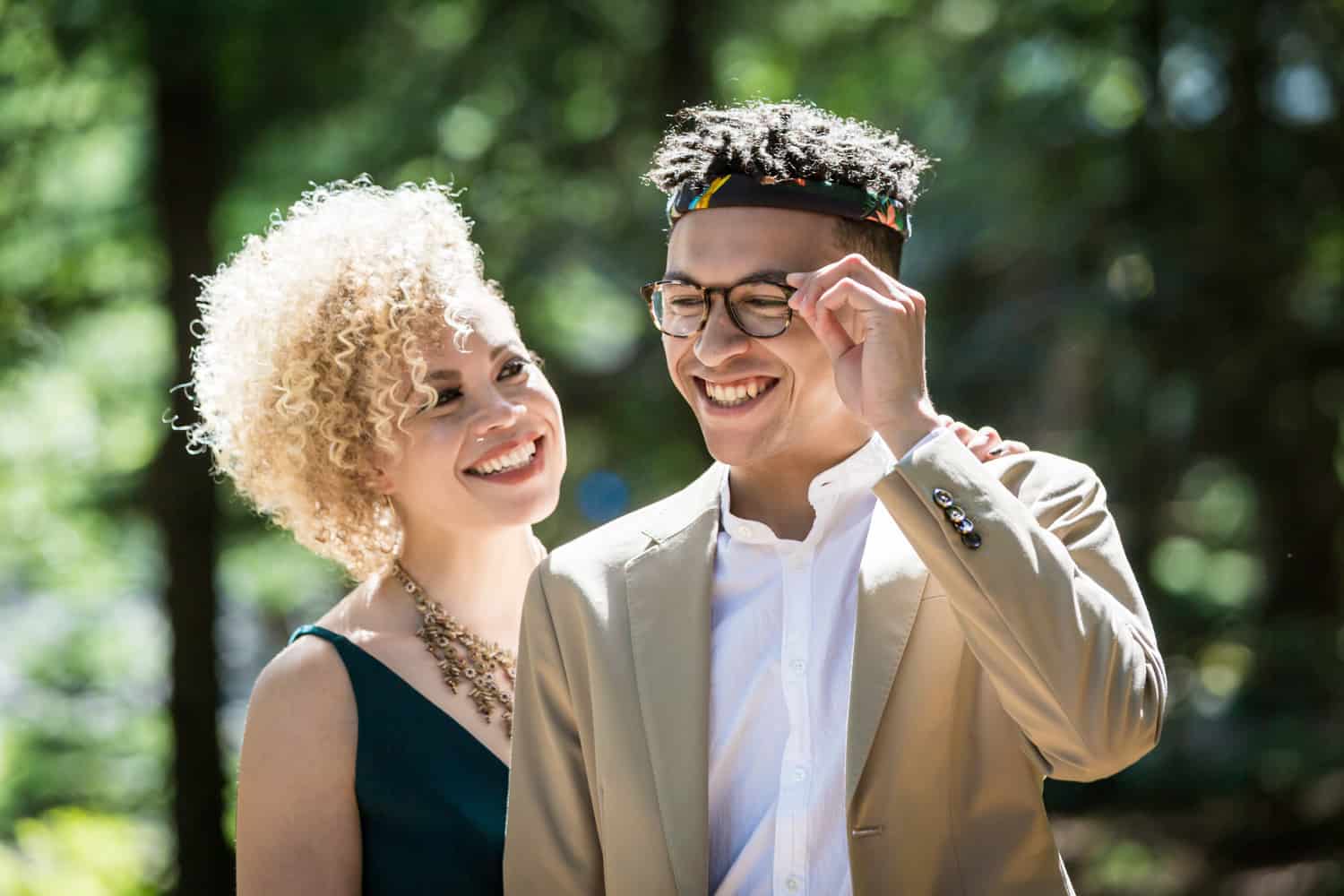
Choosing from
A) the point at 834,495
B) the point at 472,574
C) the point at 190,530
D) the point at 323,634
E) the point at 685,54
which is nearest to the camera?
the point at 834,495

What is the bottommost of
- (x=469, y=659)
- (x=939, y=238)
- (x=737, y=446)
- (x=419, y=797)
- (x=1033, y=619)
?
(x=419, y=797)

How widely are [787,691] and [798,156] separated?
0.92 metres

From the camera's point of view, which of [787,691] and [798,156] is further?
[798,156]

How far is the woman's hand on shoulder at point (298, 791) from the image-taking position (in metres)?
2.93

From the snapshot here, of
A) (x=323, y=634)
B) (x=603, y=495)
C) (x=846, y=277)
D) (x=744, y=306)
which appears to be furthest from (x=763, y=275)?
(x=603, y=495)

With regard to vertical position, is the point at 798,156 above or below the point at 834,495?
above

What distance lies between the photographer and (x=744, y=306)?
241 centimetres

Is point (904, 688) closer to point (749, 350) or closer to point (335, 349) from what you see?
point (749, 350)

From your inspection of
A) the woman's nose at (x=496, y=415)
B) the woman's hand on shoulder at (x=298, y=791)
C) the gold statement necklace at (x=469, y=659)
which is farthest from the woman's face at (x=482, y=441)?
the woman's hand on shoulder at (x=298, y=791)

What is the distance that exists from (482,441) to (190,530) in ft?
16.4

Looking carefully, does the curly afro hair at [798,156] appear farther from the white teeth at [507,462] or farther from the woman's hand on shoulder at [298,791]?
the woman's hand on shoulder at [298,791]

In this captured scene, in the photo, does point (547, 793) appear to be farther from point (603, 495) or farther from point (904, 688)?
point (603, 495)

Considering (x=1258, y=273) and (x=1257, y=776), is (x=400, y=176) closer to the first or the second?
(x=1258, y=273)

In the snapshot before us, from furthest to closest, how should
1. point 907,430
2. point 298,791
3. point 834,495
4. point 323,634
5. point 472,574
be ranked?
point 472,574 → point 323,634 → point 298,791 → point 834,495 → point 907,430
